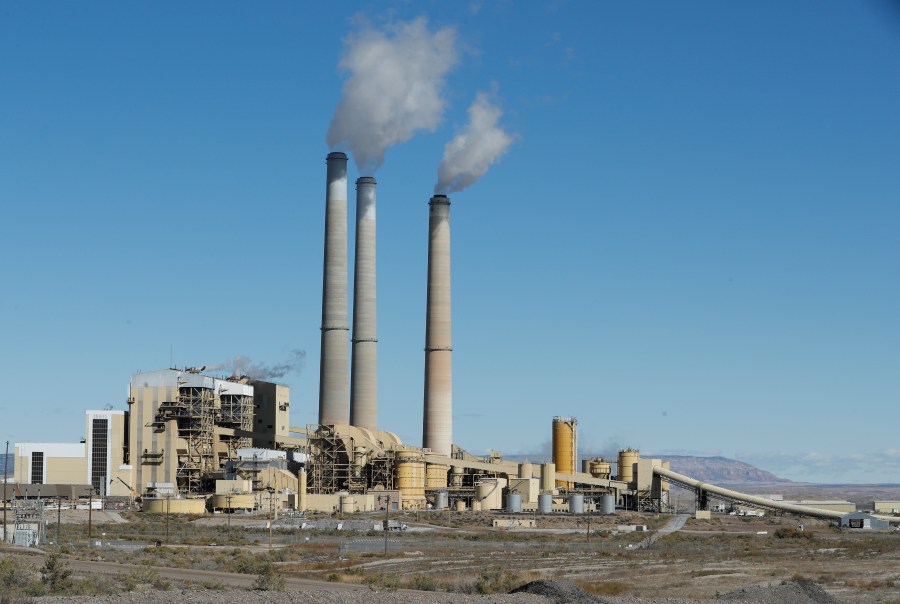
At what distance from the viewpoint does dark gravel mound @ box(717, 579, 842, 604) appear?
36.3 metres

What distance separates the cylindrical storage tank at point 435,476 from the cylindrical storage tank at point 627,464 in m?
15.9

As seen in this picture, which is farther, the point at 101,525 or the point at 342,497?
the point at 342,497

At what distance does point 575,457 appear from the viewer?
382 feet

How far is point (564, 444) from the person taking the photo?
382 ft

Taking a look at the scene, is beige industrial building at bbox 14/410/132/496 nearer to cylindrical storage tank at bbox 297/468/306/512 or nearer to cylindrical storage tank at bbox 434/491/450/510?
cylindrical storage tank at bbox 297/468/306/512

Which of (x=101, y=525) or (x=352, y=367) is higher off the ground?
(x=352, y=367)

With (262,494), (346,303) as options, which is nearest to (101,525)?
(262,494)

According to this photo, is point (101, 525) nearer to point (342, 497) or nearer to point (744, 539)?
point (342, 497)

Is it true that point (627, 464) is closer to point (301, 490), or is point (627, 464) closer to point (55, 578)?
point (301, 490)

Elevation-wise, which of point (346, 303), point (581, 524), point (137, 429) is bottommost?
point (581, 524)

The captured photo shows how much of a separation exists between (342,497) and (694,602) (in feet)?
186

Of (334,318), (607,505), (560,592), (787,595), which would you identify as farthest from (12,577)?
(607,505)

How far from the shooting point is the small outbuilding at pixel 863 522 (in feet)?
300

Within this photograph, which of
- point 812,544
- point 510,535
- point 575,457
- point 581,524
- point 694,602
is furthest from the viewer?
point 575,457
